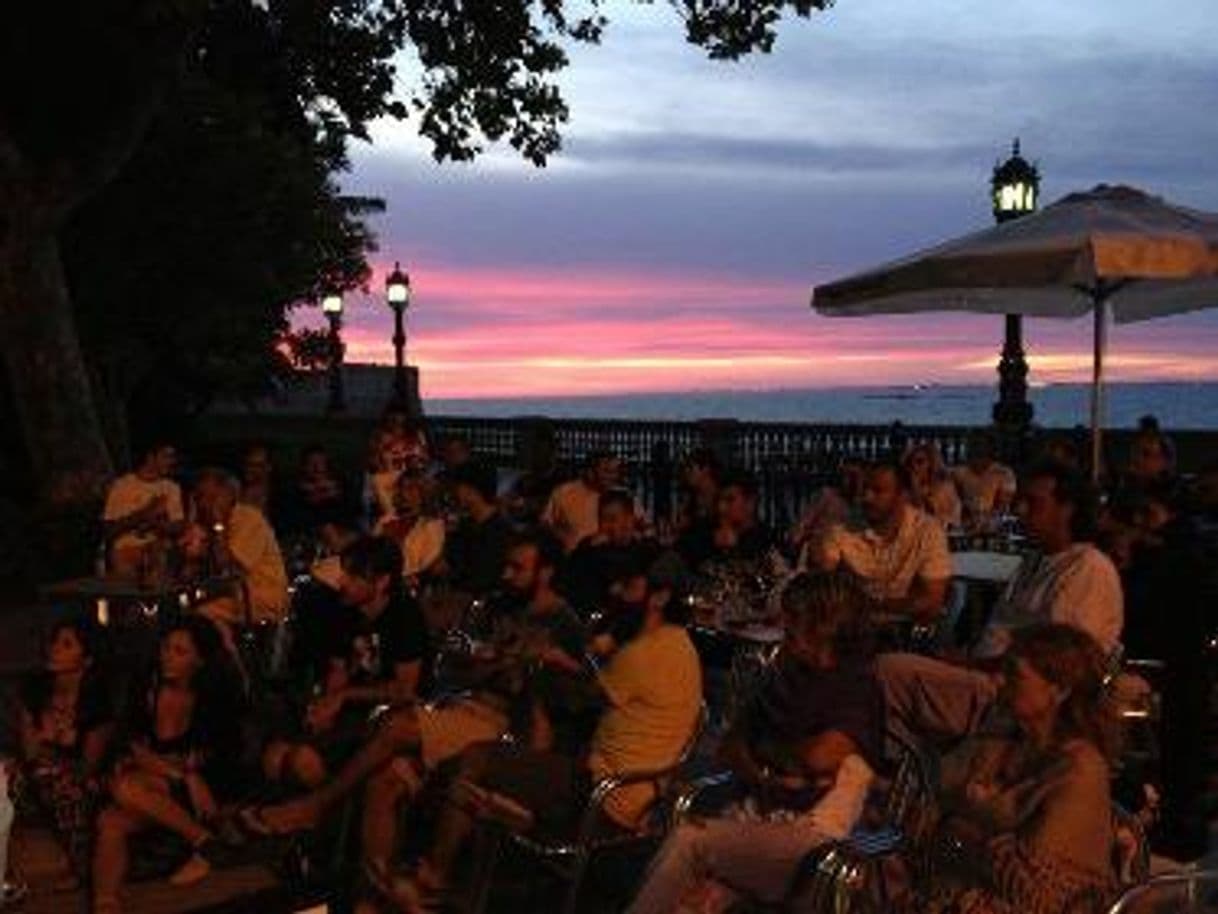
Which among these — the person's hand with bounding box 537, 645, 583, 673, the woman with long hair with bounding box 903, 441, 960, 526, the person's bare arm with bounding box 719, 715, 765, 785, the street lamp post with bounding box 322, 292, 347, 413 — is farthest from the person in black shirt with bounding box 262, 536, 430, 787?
the street lamp post with bounding box 322, 292, 347, 413

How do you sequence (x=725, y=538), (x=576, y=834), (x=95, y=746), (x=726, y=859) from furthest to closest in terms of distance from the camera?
(x=725, y=538) < (x=95, y=746) < (x=576, y=834) < (x=726, y=859)

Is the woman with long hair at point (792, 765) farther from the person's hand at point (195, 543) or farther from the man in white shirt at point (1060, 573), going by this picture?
the person's hand at point (195, 543)

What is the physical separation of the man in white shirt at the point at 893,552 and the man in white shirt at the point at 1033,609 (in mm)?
→ 871

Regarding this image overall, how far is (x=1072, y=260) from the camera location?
7.38 m

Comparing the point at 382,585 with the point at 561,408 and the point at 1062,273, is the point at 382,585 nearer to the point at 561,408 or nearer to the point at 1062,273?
the point at 1062,273

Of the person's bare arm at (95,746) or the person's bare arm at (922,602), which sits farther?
the person's bare arm at (922,602)

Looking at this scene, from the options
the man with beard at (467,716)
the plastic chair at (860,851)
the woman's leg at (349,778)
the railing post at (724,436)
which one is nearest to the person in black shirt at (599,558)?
the man with beard at (467,716)

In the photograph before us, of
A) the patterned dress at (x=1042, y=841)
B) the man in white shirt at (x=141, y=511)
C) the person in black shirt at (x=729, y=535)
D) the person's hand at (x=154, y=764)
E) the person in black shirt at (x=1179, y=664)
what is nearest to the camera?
the patterned dress at (x=1042, y=841)

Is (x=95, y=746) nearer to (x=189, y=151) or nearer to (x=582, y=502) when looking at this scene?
(x=582, y=502)

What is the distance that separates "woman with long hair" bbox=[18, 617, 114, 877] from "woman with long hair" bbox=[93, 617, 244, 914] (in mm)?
190

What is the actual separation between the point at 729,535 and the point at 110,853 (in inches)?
153

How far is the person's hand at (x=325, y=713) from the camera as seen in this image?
20.6 ft

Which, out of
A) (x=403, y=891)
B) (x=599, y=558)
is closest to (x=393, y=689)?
(x=403, y=891)

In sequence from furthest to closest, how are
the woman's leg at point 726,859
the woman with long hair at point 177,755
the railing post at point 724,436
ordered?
the railing post at point 724,436
the woman with long hair at point 177,755
the woman's leg at point 726,859
